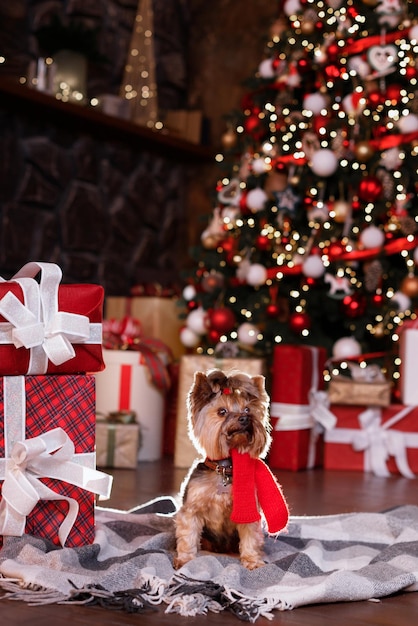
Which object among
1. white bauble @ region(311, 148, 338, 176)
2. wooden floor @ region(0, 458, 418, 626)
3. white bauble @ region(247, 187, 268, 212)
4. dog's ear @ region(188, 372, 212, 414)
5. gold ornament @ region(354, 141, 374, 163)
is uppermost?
gold ornament @ region(354, 141, 374, 163)

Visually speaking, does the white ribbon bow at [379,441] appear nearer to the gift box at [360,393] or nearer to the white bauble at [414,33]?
the gift box at [360,393]

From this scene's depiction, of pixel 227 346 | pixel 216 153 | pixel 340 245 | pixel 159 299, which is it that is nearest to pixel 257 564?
pixel 227 346

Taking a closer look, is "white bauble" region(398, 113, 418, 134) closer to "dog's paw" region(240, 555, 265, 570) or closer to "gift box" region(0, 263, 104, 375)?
"gift box" region(0, 263, 104, 375)

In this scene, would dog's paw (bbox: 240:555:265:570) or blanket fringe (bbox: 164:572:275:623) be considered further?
dog's paw (bbox: 240:555:265:570)

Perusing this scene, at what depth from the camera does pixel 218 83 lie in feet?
20.7

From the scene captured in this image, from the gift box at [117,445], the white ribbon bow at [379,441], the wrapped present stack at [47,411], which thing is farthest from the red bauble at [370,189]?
the wrapped present stack at [47,411]

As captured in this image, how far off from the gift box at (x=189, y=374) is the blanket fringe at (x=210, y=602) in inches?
81.9

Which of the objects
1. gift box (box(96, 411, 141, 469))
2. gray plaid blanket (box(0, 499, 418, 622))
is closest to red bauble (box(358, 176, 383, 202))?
gift box (box(96, 411, 141, 469))

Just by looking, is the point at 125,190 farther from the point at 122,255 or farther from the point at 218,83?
the point at 218,83

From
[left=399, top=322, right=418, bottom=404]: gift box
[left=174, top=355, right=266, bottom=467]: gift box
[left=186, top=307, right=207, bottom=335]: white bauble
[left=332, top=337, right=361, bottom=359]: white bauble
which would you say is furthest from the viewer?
[left=186, top=307, right=207, bottom=335]: white bauble

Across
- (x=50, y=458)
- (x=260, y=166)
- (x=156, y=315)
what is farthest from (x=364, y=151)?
(x=50, y=458)

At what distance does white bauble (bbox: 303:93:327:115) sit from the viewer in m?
4.63

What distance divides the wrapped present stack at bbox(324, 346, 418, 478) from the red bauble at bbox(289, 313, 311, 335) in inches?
15.4

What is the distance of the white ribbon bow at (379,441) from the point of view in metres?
4.11
